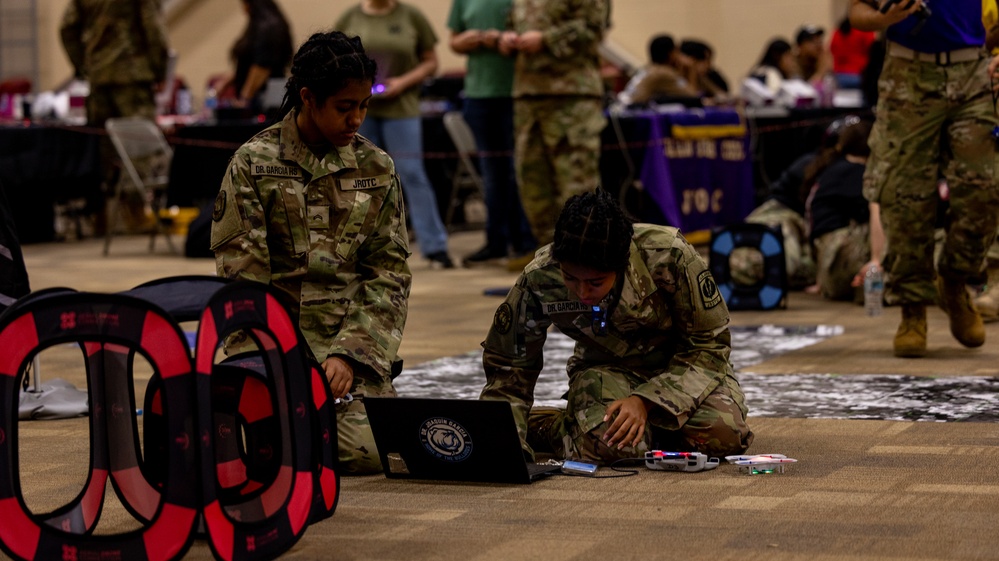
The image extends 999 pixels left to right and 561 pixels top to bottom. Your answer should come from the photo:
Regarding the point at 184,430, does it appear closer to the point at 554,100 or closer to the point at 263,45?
the point at 554,100

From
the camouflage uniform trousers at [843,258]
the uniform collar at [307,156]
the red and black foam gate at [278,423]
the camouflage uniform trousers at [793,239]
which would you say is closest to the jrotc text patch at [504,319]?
the uniform collar at [307,156]

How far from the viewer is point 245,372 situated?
312 cm

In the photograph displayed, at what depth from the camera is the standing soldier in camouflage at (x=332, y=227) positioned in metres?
3.76

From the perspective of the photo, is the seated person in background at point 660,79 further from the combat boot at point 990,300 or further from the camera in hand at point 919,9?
the camera in hand at point 919,9

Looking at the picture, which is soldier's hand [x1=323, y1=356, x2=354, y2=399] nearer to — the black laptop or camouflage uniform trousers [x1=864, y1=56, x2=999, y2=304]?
the black laptop

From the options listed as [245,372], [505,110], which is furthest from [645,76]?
[245,372]

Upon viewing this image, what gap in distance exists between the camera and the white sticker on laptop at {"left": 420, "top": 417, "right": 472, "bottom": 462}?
356cm

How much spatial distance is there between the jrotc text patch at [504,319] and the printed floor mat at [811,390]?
Result: 895 mm

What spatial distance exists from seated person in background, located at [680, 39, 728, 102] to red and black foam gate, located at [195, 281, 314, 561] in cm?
916

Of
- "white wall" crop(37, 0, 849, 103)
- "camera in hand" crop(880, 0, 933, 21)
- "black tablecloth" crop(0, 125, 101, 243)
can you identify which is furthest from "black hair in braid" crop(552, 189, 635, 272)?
"white wall" crop(37, 0, 849, 103)

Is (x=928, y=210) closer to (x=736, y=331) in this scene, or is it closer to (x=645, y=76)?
(x=736, y=331)

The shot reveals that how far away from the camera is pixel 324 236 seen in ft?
12.9

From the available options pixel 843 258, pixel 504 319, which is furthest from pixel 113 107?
pixel 504 319

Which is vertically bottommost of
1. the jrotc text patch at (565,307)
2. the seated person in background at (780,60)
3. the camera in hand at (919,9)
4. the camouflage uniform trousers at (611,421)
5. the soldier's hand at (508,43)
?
the camouflage uniform trousers at (611,421)
